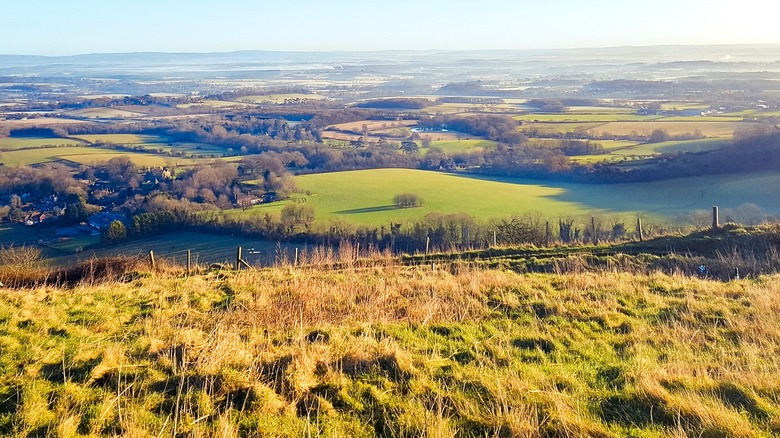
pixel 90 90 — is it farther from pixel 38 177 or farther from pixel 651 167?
pixel 651 167

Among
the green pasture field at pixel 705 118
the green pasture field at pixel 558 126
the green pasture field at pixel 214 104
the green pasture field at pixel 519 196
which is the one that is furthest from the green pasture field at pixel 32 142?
the green pasture field at pixel 705 118

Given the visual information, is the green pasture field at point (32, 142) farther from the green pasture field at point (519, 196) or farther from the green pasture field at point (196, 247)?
the green pasture field at point (196, 247)

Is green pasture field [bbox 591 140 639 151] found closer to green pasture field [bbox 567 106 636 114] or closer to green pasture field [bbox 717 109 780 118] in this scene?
green pasture field [bbox 717 109 780 118]

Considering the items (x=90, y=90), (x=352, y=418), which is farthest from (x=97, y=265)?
(x=90, y=90)

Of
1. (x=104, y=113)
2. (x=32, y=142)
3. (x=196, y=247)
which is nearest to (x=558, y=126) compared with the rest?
(x=196, y=247)

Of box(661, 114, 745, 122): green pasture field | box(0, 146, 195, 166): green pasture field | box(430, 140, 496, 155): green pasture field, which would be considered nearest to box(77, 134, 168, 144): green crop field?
box(0, 146, 195, 166): green pasture field

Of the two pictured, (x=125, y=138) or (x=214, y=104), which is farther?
(x=214, y=104)

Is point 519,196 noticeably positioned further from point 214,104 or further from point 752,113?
point 214,104

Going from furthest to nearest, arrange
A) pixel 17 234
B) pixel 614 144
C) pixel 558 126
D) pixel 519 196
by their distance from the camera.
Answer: pixel 558 126
pixel 614 144
pixel 519 196
pixel 17 234
